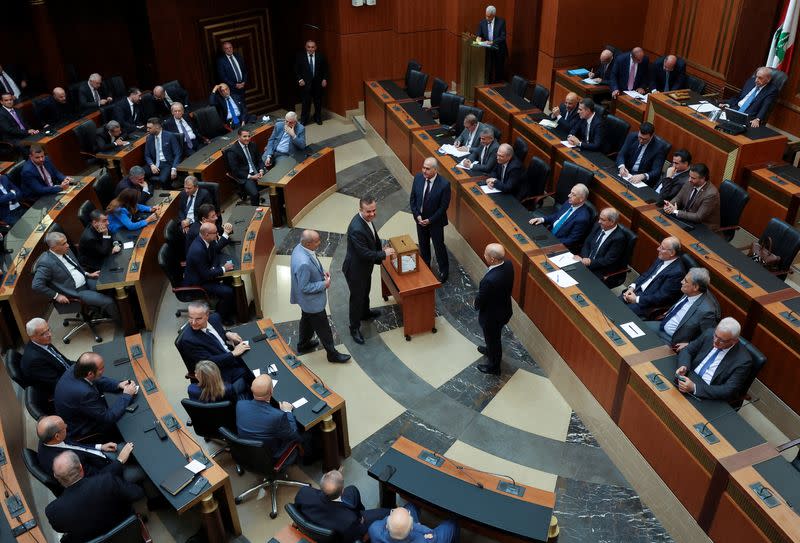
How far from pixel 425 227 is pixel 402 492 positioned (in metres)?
3.83

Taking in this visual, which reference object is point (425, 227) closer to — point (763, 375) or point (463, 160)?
point (463, 160)

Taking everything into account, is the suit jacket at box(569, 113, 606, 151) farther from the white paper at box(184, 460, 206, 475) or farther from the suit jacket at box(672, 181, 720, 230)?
the white paper at box(184, 460, 206, 475)

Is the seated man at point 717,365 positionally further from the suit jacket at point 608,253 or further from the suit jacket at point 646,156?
the suit jacket at point 646,156

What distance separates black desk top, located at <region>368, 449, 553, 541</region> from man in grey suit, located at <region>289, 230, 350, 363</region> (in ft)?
6.53

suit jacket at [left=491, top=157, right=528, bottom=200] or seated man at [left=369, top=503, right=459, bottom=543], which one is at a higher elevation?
suit jacket at [left=491, top=157, right=528, bottom=200]

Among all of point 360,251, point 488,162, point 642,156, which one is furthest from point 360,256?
point 642,156

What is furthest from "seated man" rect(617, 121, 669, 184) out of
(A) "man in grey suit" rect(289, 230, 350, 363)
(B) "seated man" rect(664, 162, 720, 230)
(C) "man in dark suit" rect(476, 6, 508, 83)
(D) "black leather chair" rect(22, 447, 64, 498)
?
(D) "black leather chair" rect(22, 447, 64, 498)

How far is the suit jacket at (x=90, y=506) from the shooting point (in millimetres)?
4316

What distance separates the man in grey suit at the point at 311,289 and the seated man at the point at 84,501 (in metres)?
2.43

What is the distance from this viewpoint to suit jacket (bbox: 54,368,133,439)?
5109 millimetres

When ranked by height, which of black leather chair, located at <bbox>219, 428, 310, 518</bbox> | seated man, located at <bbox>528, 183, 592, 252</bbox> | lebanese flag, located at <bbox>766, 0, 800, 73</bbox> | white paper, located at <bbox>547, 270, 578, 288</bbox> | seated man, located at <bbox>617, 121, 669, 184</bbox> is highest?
lebanese flag, located at <bbox>766, 0, 800, 73</bbox>

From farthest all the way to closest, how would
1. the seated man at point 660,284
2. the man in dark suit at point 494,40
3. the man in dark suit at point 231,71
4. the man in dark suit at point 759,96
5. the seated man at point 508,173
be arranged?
the man in dark suit at point 494,40 → the man in dark suit at point 231,71 → the man in dark suit at point 759,96 → the seated man at point 508,173 → the seated man at point 660,284

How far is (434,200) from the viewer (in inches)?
303

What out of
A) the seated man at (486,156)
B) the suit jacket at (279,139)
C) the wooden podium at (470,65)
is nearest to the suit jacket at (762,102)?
the seated man at (486,156)
